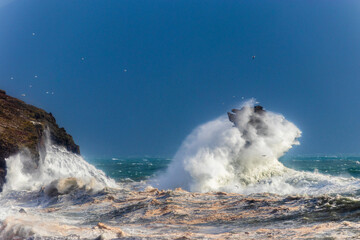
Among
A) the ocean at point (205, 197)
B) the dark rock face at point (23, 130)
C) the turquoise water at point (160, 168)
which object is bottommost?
the ocean at point (205, 197)

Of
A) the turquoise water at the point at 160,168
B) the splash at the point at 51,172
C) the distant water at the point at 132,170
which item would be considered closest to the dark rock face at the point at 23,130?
the splash at the point at 51,172

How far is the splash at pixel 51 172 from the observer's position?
46.3ft

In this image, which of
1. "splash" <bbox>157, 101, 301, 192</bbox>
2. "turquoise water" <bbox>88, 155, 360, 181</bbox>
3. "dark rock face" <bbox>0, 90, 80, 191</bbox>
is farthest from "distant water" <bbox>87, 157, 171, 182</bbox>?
"splash" <bbox>157, 101, 301, 192</bbox>

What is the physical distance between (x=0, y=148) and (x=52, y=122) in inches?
366

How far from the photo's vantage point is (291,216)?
274 inches

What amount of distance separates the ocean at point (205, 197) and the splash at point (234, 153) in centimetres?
6

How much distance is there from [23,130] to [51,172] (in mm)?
3093

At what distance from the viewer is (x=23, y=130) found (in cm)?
2055

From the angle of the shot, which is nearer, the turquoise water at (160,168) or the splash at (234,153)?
the splash at (234,153)

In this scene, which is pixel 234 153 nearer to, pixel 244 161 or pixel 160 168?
pixel 244 161

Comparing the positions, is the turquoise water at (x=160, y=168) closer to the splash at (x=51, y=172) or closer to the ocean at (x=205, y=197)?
the splash at (x=51, y=172)

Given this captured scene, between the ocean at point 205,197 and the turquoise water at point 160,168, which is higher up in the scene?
the turquoise water at point 160,168

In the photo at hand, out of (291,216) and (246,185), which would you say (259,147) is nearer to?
(246,185)

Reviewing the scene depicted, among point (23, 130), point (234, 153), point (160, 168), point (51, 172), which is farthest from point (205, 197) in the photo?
point (160, 168)
